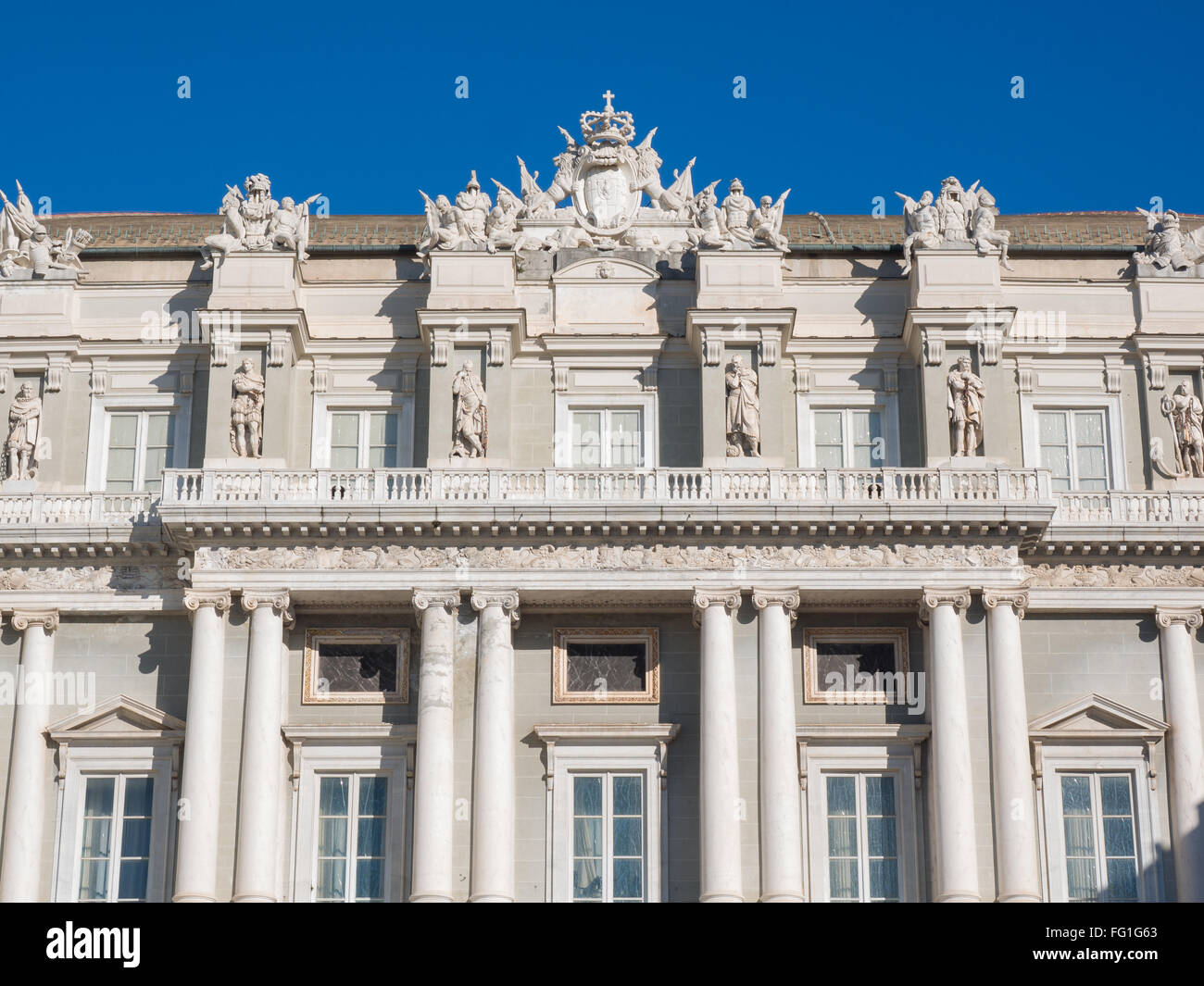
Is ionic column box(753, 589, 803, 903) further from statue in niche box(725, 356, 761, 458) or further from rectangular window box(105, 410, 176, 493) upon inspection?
rectangular window box(105, 410, 176, 493)

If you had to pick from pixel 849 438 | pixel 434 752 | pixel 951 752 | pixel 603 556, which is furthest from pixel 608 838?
pixel 849 438

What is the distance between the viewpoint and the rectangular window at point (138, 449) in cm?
4475

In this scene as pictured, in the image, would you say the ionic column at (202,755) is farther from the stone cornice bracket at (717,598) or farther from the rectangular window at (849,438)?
the rectangular window at (849,438)

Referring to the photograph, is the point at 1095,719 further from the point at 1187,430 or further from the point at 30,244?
the point at 30,244

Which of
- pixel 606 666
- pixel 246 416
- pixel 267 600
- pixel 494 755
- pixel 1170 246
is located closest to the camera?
pixel 494 755

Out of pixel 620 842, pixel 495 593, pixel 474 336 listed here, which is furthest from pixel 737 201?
pixel 620 842

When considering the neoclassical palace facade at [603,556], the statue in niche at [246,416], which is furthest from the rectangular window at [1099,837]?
the statue in niche at [246,416]

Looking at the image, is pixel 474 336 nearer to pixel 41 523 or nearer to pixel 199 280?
pixel 199 280

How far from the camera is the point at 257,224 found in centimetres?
4519

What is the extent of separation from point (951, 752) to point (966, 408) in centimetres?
700

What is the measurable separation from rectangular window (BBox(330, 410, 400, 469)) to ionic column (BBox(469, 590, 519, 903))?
4.71 m

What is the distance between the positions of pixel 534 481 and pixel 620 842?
6.84 metres

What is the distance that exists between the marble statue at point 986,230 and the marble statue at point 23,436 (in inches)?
744

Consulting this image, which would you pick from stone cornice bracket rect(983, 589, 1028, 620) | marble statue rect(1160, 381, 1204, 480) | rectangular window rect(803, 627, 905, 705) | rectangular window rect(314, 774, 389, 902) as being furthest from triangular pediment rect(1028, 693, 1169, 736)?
rectangular window rect(314, 774, 389, 902)
